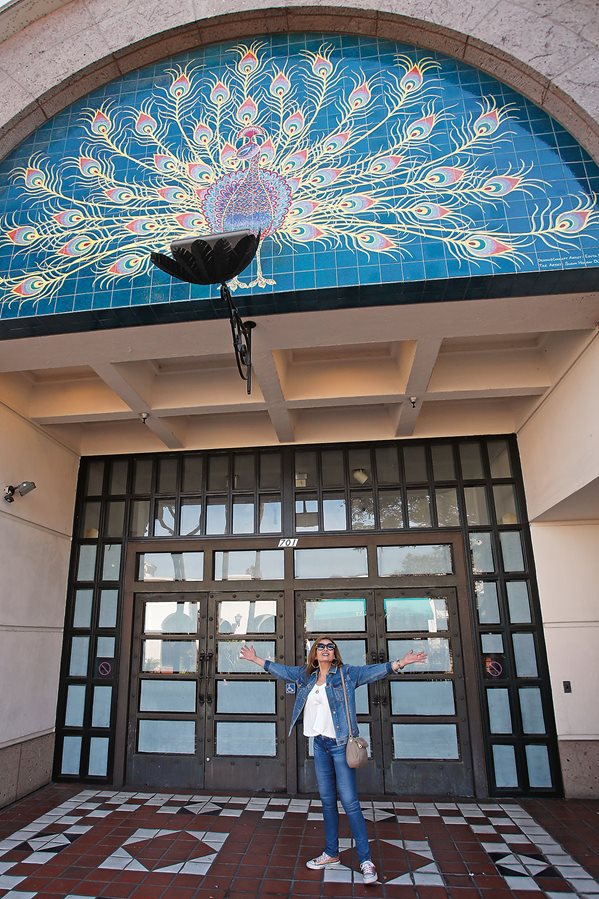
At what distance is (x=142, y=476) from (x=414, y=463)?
2.96 metres

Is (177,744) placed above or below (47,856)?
above

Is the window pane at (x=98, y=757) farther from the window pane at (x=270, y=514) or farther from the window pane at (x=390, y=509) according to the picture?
the window pane at (x=390, y=509)

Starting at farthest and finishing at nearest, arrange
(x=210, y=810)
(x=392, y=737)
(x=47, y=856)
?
(x=392, y=737) → (x=210, y=810) → (x=47, y=856)

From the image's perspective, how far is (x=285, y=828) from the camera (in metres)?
4.37

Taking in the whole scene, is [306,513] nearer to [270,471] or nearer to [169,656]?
[270,471]

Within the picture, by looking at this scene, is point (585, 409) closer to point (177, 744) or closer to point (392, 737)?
point (392, 737)

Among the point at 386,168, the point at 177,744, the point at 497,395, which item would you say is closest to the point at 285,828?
the point at 177,744

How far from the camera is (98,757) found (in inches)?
219

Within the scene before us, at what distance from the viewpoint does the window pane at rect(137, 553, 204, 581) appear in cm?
591

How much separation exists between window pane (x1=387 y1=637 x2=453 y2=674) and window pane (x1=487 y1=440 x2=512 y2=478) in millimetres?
1746

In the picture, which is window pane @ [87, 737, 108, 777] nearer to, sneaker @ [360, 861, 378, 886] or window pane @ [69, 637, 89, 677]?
window pane @ [69, 637, 89, 677]

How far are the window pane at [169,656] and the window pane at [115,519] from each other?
1189 millimetres

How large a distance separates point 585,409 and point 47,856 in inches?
195

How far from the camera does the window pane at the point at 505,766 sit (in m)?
5.09
